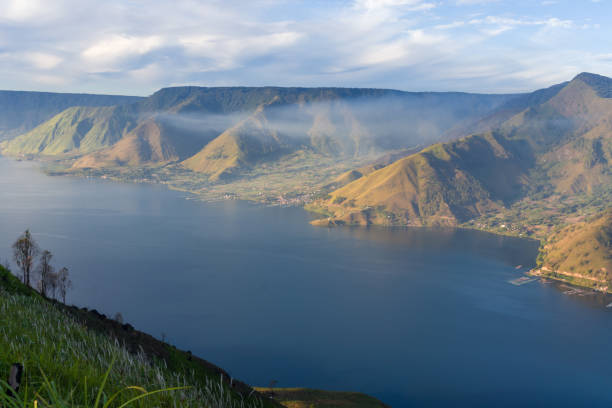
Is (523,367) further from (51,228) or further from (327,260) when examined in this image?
(51,228)

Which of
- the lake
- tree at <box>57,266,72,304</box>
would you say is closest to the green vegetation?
tree at <box>57,266,72,304</box>

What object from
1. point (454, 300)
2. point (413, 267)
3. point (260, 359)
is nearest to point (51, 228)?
point (260, 359)

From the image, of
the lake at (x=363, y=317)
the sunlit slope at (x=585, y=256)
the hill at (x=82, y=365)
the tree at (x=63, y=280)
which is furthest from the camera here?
the sunlit slope at (x=585, y=256)

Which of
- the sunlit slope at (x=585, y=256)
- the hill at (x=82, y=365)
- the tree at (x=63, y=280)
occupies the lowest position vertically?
the sunlit slope at (x=585, y=256)

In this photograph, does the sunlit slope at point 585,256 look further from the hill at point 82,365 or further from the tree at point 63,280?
the tree at point 63,280

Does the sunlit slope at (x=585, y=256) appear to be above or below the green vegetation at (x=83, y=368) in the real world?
below

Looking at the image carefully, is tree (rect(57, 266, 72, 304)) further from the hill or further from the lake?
the lake

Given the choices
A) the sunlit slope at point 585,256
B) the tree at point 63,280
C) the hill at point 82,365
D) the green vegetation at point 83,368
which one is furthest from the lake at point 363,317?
the hill at point 82,365
